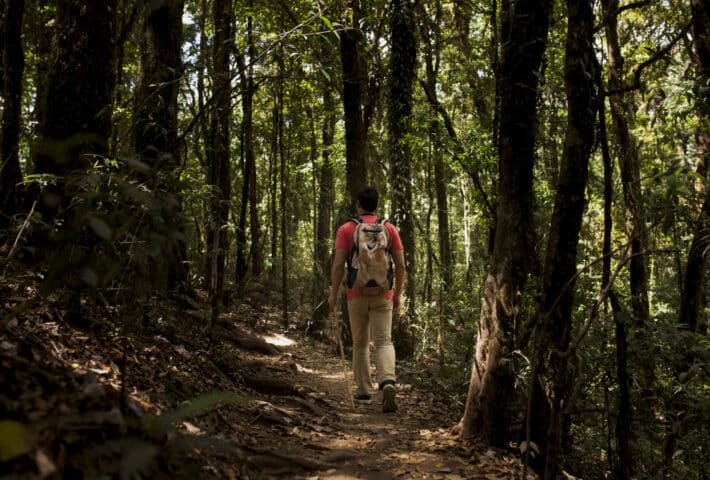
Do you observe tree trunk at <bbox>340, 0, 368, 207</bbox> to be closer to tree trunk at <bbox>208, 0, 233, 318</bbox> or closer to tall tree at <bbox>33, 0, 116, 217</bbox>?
tree trunk at <bbox>208, 0, 233, 318</bbox>

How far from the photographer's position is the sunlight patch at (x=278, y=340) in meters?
12.0

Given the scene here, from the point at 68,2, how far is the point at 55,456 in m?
4.77

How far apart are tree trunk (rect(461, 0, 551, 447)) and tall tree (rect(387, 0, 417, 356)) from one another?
236 inches

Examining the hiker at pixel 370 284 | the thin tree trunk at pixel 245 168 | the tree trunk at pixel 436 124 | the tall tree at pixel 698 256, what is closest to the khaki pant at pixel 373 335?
the hiker at pixel 370 284

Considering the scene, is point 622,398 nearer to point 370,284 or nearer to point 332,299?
point 370,284

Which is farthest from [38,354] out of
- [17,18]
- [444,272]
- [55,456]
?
[444,272]

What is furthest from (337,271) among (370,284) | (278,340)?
(278,340)

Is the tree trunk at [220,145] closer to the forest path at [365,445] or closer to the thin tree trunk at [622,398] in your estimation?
the forest path at [365,445]

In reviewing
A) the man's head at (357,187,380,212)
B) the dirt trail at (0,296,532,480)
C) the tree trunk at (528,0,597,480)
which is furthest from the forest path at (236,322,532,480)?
the man's head at (357,187,380,212)

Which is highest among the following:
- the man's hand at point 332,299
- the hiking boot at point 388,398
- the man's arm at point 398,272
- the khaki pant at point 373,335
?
the man's arm at point 398,272

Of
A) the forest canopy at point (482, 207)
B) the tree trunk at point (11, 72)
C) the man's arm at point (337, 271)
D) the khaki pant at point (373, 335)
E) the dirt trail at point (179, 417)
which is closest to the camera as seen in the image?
the dirt trail at point (179, 417)

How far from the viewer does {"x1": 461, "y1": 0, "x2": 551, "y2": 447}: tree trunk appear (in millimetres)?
4480

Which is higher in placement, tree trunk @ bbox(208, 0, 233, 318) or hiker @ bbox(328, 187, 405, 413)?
tree trunk @ bbox(208, 0, 233, 318)

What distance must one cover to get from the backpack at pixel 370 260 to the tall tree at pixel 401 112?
16.1 ft
